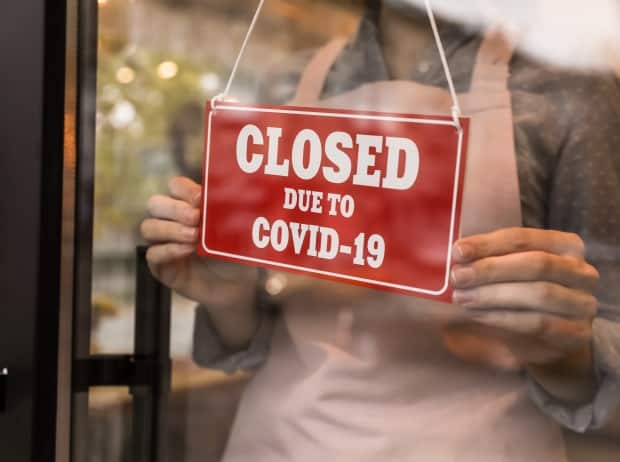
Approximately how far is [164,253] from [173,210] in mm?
48

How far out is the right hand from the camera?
78 centimetres

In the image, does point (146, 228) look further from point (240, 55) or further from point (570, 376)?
point (570, 376)

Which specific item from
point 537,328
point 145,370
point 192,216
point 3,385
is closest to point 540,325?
point 537,328

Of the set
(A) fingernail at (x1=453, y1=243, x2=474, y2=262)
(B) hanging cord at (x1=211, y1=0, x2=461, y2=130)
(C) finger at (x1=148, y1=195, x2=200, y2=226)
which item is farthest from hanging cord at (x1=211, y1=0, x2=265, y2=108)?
(A) fingernail at (x1=453, y1=243, x2=474, y2=262)

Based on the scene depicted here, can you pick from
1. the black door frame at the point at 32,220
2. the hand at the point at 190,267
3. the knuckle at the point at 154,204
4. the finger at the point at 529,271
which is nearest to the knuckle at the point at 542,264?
the finger at the point at 529,271

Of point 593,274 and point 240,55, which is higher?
point 240,55

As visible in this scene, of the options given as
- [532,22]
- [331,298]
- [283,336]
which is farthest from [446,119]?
[283,336]

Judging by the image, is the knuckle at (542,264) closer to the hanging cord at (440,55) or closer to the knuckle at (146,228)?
the hanging cord at (440,55)

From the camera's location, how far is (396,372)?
711 mm

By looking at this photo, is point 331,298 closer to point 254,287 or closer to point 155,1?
point 254,287

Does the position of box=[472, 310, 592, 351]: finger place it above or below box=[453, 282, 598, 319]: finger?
below

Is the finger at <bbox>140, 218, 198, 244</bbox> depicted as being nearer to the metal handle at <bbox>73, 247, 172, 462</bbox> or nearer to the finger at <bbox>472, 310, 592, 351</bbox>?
the metal handle at <bbox>73, 247, 172, 462</bbox>

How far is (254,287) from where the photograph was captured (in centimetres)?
78

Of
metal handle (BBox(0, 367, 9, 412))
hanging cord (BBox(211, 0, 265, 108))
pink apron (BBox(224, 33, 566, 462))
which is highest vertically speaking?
hanging cord (BBox(211, 0, 265, 108))
